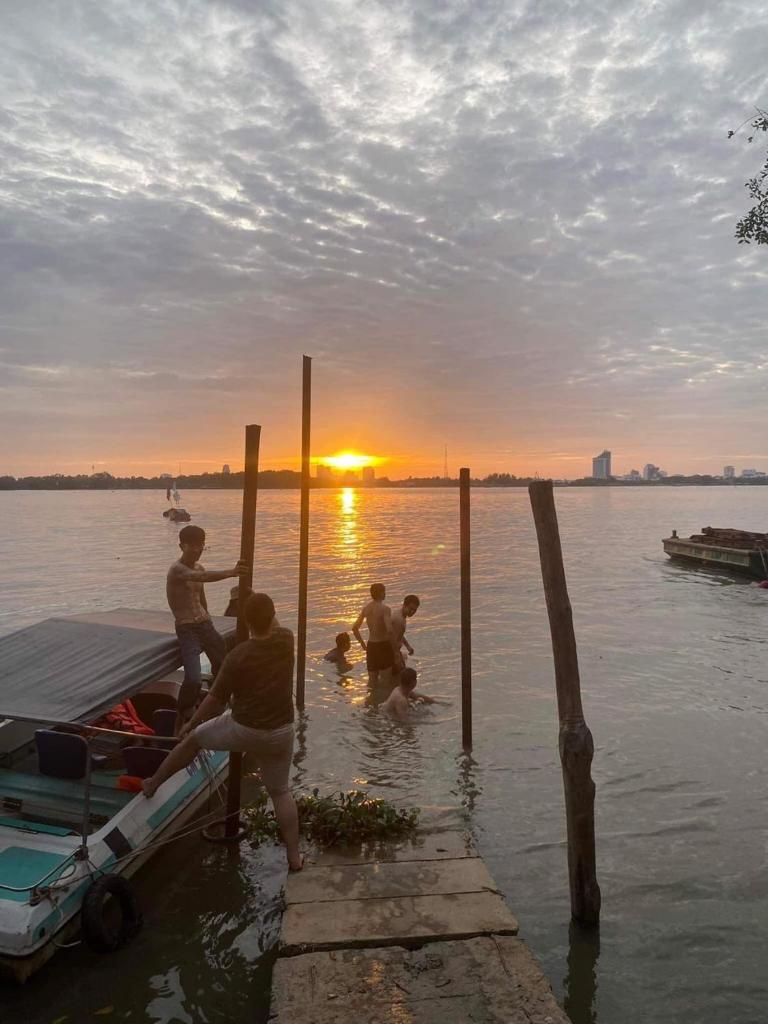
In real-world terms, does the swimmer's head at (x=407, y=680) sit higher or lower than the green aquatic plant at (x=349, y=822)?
lower

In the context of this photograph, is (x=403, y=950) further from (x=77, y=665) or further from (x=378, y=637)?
(x=378, y=637)

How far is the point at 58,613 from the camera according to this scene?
26.4 m

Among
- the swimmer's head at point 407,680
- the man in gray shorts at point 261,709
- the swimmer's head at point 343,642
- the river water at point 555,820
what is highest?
the man in gray shorts at point 261,709

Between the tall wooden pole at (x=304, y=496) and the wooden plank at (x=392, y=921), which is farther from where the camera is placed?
the tall wooden pole at (x=304, y=496)

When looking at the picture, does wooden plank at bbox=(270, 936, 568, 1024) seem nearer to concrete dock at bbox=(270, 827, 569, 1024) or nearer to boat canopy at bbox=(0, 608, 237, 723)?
concrete dock at bbox=(270, 827, 569, 1024)

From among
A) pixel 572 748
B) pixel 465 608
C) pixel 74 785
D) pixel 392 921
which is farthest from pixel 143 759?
pixel 465 608

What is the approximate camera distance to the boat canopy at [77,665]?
21.0 ft

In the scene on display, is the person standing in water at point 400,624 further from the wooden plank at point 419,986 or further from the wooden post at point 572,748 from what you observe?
the wooden plank at point 419,986

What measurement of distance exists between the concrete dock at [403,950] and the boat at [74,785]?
1.75 m

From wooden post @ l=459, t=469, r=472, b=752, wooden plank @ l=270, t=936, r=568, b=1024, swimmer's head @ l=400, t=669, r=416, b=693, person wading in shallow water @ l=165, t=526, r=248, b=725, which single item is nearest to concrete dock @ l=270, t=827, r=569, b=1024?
wooden plank @ l=270, t=936, r=568, b=1024

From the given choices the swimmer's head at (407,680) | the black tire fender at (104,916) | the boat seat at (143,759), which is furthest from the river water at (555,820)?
the boat seat at (143,759)

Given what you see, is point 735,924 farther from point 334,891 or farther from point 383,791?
point 383,791

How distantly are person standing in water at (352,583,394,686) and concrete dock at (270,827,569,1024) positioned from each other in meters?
7.62

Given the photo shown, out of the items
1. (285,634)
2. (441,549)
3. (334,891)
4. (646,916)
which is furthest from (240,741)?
(441,549)
